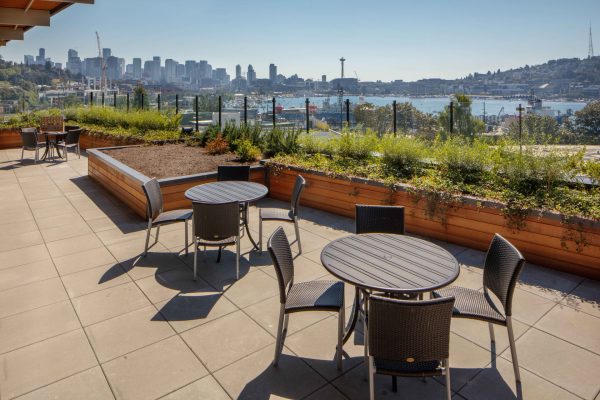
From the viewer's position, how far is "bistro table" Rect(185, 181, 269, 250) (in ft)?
13.1

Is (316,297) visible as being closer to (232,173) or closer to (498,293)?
(498,293)

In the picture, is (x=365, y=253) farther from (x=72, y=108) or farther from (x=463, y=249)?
(x=72, y=108)

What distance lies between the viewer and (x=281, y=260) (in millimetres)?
2195

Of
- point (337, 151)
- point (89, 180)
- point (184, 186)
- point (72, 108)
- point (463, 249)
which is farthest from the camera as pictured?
point (72, 108)

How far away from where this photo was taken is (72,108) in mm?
15406

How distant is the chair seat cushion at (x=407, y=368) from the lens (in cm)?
165

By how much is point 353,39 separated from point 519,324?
19.6m

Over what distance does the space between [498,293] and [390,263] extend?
645 mm

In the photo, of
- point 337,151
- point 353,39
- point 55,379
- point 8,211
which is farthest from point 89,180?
point 353,39

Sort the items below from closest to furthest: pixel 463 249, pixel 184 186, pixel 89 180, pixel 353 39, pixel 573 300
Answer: pixel 573 300 < pixel 463 249 < pixel 184 186 < pixel 89 180 < pixel 353 39

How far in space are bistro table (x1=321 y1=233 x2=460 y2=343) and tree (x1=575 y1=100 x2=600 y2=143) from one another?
13.0 ft

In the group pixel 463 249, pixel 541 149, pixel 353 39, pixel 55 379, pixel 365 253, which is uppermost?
→ pixel 353 39

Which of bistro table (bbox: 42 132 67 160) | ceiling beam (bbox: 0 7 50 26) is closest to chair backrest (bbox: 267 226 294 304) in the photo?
ceiling beam (bbox: 0 7 50 26)

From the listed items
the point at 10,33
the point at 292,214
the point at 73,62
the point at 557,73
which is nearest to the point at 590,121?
the point at 292,214
